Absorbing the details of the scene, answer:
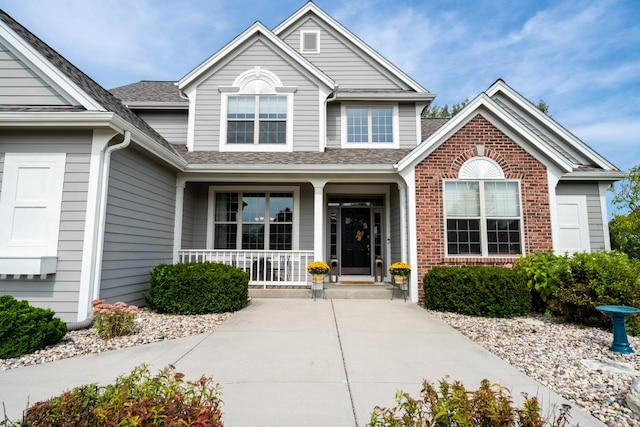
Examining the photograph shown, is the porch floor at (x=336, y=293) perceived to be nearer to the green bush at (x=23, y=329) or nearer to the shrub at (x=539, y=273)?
the shrub at (x=539, y=273)

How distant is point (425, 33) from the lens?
46.9 feet

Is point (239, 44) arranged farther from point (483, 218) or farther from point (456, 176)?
point (483, 218)

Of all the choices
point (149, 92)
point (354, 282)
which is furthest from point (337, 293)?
point (149, 92)

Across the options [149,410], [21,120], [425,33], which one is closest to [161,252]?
[21,120]

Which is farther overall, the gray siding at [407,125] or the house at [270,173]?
the gray siding at [407,125]

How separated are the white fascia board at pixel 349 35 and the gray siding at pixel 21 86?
7.56 m

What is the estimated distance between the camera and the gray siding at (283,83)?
31.5ft

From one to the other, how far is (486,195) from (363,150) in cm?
369

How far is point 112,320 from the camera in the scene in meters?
4.91

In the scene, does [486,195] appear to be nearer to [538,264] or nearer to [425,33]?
[538,264]

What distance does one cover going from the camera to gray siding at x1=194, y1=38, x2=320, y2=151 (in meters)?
9.59

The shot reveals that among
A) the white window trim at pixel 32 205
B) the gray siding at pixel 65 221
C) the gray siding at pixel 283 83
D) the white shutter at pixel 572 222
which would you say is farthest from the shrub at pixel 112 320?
the white shutter at pixel 572 222

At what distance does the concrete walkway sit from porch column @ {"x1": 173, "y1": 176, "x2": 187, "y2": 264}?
11.4 ft

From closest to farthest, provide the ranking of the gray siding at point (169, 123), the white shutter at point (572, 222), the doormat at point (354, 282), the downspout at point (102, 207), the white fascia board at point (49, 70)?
Result: 1. the downspout at point (102, 207)
2. the white fascia board at point (49, 70)
3. the white shutter at point (572, 222)
4. the doormat at point (354, 282)
5. the gray siding at point (169, 123)
